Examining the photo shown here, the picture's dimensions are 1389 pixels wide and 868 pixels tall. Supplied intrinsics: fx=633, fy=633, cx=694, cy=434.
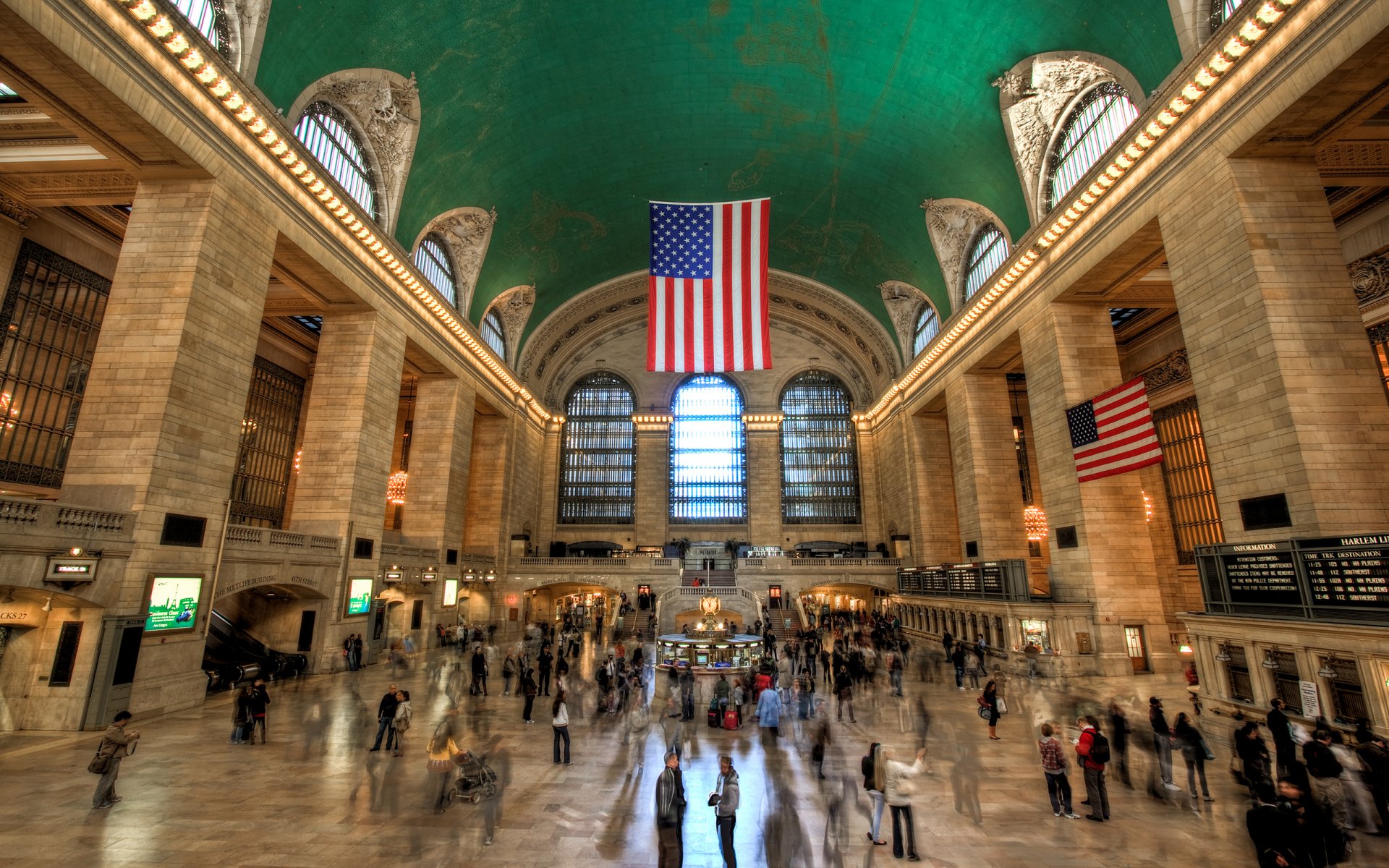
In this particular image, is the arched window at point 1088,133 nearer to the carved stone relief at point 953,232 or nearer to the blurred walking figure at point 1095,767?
the carved stone relief at point 953,232

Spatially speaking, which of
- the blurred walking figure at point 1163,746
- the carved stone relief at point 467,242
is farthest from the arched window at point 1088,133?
the carved stone relief at point 467,242

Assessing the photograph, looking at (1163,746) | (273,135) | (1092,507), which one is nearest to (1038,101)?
(1092,507)

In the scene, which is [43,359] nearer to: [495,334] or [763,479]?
[495,334]

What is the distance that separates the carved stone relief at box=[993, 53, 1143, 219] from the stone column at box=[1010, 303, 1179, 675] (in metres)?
4.18

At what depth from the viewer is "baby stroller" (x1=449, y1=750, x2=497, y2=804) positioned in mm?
7234

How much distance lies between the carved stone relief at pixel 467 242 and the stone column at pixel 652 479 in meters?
16.4

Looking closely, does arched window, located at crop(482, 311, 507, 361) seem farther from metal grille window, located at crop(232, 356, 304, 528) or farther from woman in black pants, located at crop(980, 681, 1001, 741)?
woman in black pants, located at crop(980, 681, 1001, 741)

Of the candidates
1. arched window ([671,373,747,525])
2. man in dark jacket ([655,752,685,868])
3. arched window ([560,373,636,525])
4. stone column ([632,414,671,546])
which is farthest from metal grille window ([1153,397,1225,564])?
arched window ([560,373,636,525])

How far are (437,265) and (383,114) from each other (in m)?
6.91

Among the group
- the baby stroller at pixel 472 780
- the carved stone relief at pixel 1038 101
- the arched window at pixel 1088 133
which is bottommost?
the baby stroller at pixel 472 780

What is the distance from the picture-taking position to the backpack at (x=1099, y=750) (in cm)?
687

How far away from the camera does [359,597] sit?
19000 mm

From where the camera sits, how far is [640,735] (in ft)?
36.0

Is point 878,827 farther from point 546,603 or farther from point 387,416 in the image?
point 546,603
